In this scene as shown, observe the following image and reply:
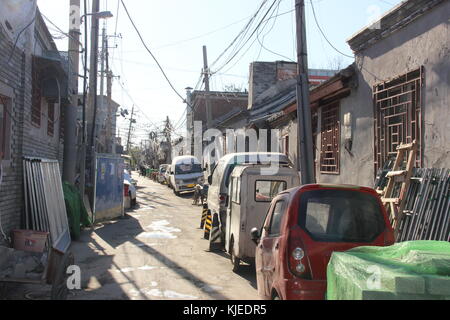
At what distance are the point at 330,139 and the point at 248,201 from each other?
4.32 m

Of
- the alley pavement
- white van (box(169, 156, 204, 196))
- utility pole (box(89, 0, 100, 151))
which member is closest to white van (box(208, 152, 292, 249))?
the alley pavement

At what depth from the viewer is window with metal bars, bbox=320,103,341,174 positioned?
11445 millimetres

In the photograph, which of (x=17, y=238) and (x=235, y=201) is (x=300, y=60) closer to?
(x=235, y=201)

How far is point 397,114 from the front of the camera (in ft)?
28.5

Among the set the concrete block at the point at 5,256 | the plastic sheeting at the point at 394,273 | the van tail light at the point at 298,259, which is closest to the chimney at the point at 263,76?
the concrete block at the point at 5,256

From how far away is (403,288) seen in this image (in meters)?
2.88

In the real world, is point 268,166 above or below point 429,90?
below

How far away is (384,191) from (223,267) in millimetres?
3294

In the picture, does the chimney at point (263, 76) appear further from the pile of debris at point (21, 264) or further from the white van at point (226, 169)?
the pile of debris at point (21, 264)

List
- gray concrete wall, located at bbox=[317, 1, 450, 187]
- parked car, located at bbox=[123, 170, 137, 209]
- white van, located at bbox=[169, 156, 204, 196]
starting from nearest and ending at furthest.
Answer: gray concrete wall, located at bbox=[317, 1, 450, 187] < parked car, located at bbox=[123, 170, 137, 209] < white van, located at bbox=[169, 156, 204, 196]

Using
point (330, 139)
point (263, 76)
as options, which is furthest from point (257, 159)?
point (263, 76)

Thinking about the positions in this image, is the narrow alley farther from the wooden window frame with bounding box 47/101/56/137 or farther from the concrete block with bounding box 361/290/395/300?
the concrete block with bounding box 361/290/395/300

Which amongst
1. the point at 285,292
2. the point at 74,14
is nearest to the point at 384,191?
the point at 285,292

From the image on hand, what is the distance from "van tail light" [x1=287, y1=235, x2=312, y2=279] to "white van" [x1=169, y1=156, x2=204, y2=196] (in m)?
23.9
